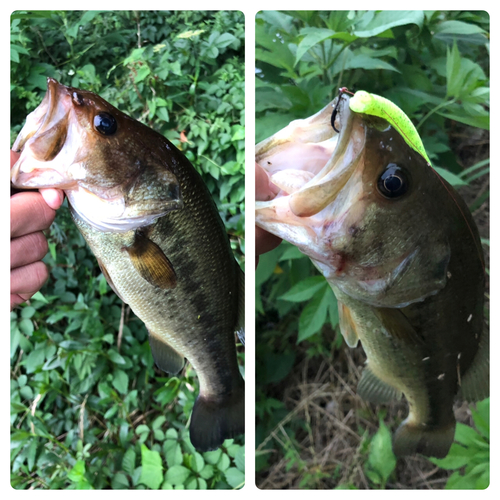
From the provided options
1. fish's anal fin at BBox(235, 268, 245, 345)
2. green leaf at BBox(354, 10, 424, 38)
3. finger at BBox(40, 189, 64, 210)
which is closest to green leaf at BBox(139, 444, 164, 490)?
fish's anal fin at BBox(235, 268, 245, 345)

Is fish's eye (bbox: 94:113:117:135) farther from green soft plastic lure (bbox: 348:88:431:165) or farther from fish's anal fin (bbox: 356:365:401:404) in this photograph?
fish's anal fin (bbox: 356:365:401:404)

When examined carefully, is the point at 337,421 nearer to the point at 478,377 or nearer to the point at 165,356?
the point at 478,377

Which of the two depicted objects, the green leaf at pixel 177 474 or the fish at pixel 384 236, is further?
the green leaf at pixel 177 474

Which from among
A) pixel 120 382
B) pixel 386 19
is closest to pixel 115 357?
pixel 120 382

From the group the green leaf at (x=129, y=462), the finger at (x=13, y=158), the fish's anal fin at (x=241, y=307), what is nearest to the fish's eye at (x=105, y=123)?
the finger at (x=13, y=158)

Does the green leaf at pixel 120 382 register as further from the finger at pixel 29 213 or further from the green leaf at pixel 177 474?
the finger at pixel 29 213

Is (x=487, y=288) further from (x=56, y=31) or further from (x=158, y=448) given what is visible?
(x=56, y=31)
